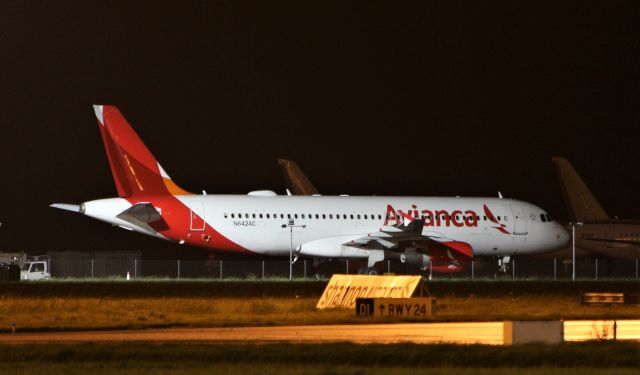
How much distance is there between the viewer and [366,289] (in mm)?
45625

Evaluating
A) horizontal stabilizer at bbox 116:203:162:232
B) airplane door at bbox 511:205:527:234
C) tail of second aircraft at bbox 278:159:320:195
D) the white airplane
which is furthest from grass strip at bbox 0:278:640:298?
tail of second aircraft at bbox 278:159:320:195

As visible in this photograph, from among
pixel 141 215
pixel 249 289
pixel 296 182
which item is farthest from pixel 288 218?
pixel 296 182

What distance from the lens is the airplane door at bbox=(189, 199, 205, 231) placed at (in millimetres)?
67312

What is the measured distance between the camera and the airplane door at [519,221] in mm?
76188

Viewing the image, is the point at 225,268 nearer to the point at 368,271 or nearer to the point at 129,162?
the point at 129,162

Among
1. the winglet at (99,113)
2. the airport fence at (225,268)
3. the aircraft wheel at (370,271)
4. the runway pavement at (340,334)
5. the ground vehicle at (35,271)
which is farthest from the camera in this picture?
the airport fence at (225,268)

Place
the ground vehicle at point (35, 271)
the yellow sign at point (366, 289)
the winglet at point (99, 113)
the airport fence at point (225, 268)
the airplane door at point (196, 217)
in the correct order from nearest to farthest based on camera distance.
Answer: the yellow sign at point (366, 289) < the airplane door at point (196, 217) < the winglet at point (99, 113) < the ground vehicle at point (35, 271) < the airport fence at point (225, 268)

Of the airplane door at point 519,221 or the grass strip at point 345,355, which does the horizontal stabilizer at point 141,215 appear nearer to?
the airplane door at point 519,221

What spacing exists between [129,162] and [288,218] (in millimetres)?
8618

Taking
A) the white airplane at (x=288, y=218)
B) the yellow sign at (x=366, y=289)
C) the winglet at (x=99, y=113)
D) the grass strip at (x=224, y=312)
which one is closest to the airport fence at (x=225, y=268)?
the white airplane at (x=288, y=218)

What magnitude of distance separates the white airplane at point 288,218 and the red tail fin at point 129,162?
0.05 m

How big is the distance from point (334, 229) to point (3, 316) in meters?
31.8

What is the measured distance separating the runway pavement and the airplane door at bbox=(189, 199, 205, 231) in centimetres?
3126

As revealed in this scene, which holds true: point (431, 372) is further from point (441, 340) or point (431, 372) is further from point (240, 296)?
point (240, 296)
